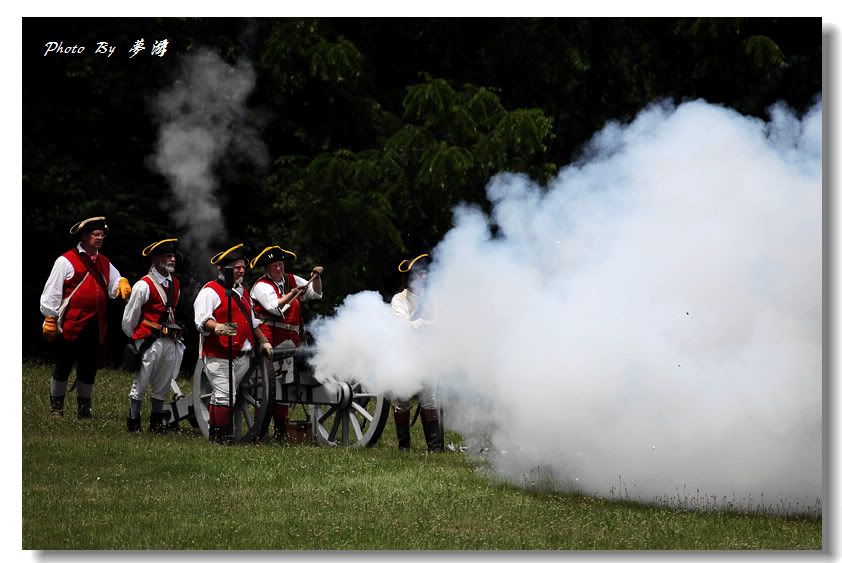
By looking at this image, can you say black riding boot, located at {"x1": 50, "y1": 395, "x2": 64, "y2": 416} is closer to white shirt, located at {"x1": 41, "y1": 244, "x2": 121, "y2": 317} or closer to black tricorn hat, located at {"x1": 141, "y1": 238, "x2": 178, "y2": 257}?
white shirt, located at {"x1": 41, "y1": 244, "x2": 121, "y2": 317}

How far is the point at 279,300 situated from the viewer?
482 inches

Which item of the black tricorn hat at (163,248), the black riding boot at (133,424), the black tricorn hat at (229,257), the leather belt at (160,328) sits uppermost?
the black tricorn hat at (163,248)

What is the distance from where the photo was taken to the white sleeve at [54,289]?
1199 cm

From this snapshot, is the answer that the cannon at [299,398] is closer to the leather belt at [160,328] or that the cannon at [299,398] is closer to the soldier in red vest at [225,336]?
the soldier in red vest at [225,336]

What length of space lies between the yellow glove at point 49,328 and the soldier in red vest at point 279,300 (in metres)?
→ 1.58

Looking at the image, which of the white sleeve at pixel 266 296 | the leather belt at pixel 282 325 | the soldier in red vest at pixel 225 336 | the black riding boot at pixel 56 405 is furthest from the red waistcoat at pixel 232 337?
the black riding boot at pixel 56 405

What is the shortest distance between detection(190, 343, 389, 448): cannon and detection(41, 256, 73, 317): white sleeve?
1.20 metres

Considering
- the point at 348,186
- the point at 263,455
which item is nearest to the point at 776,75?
the point at 348,186

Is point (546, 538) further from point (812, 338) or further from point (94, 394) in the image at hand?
point (94, 394)

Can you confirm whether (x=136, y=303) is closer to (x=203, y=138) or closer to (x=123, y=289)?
(x=123, y=289)

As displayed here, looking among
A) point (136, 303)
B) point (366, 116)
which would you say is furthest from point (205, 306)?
point (366, 116)

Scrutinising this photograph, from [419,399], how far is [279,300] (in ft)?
4.50

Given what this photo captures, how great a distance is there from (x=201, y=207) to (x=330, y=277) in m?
1.69

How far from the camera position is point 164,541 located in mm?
8984
